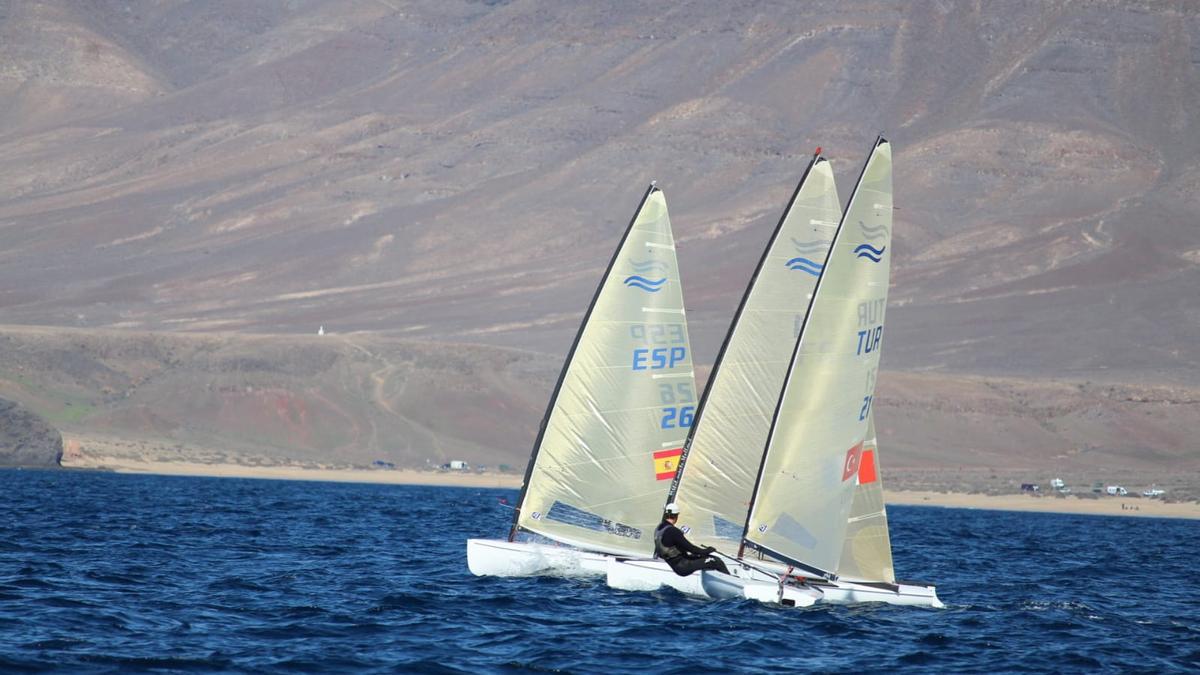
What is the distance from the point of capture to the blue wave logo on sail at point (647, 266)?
115 feet

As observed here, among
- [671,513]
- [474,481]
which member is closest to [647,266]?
[671,513]

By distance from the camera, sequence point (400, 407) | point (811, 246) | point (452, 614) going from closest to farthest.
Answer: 1. point (452, 614)
2. point (811, 246)
3. point (400, 407)

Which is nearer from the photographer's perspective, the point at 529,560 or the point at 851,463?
the point at 851,463

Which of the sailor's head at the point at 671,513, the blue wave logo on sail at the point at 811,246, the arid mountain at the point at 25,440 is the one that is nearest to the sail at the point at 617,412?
the blue wave logo on sail at the point at 811,246

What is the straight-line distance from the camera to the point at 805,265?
33.8 meters

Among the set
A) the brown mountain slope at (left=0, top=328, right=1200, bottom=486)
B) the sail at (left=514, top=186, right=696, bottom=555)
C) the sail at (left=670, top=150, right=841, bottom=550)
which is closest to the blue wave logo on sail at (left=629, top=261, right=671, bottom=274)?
the sail at (left=514, top=186, right=696, bottom=555)

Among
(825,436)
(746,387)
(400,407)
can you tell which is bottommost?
(825,436)

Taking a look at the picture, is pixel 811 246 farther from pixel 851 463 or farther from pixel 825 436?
pixel 851 463

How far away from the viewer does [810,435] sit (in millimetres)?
31734

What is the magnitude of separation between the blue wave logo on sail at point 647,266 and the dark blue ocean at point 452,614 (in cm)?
609

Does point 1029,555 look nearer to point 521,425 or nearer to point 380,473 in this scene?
point 380,473

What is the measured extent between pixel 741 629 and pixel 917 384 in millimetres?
110338

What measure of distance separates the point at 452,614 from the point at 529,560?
5184mm

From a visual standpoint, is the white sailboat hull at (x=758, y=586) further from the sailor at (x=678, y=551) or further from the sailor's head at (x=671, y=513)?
the sailor's head at (x=671, y=513)
